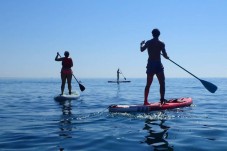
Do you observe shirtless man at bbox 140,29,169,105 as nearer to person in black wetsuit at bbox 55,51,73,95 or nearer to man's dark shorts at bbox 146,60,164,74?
man's dark shorts at bbox 146,60,164,74

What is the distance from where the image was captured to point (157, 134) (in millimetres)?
6629

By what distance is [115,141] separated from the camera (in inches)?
237

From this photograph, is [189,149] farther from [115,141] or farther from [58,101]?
[58,101]

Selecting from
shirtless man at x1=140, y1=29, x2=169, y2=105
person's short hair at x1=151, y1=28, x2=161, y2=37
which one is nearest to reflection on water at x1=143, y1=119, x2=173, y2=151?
shirtless man at x1=140, y1=29, x2=169, y2=105

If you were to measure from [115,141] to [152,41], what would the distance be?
5505 mm

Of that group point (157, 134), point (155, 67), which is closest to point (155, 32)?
point (155, 67)

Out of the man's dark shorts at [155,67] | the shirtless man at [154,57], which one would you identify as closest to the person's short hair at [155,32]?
the shirtless man at [154,57]

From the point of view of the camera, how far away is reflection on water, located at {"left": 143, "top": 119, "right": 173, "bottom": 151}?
5617mm

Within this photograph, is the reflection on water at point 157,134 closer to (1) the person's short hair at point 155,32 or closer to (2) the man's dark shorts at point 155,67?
(2) the man's dark shorts at point 155,67

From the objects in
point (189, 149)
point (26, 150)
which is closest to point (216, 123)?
point (189, 149)

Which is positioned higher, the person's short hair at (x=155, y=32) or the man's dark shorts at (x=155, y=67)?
the person's short hair at (x=155, y=32)

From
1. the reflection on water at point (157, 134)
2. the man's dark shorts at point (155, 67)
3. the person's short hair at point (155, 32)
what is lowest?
the reflection on water at point (157, 134)

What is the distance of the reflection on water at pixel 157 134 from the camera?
5.62 meters

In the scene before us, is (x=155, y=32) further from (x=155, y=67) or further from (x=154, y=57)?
(x=155, y=67)
